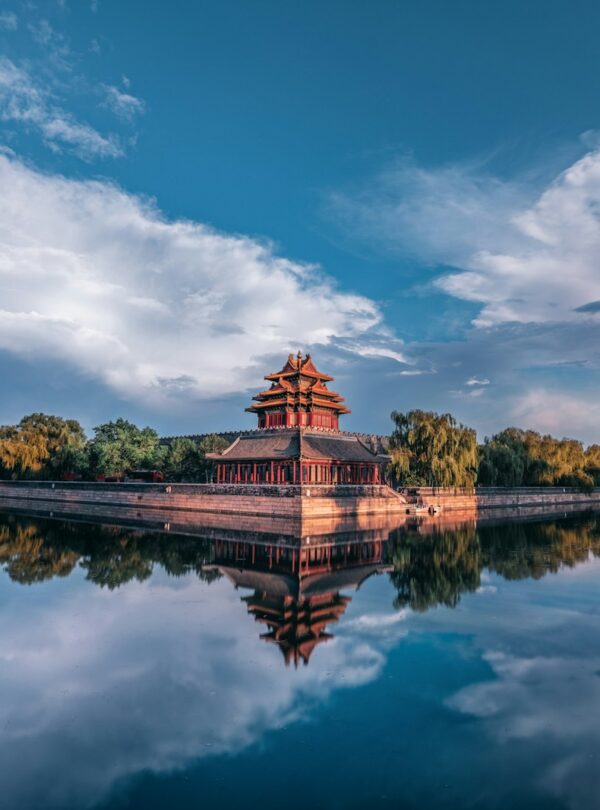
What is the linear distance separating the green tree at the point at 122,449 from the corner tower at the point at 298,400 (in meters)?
9.69

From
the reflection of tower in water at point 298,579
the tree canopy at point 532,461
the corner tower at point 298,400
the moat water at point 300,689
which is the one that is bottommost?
the moat water at point 300,689

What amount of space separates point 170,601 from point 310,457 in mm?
19120

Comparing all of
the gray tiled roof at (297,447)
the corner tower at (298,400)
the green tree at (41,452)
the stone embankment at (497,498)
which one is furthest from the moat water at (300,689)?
the green tree at (41,452)

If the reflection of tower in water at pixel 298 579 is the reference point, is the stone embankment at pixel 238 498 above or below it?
above

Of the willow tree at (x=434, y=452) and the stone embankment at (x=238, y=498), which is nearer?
the stone embankment at (x=238, y=498)

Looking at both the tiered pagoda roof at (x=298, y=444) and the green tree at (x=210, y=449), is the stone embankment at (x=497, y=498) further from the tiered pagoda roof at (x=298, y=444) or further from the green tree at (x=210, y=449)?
the green tree at (x=210, y=449)

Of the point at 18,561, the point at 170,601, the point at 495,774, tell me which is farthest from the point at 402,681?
the point at 18,561

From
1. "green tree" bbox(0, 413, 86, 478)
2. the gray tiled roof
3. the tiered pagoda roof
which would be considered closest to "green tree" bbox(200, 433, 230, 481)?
the tiered pagoda roof

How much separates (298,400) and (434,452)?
1052 centimetres

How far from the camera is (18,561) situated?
69.4 feet

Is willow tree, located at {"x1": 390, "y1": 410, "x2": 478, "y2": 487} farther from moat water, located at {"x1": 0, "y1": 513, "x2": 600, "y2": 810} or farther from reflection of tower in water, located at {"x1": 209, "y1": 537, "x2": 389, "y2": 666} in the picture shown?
moat water, located at {"x1": 0, "y1": 513, "x2": 600, "y2": 810}

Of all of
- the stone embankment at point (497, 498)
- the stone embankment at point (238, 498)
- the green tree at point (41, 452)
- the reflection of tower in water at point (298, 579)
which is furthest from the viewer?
the green tree at point (41, 452)

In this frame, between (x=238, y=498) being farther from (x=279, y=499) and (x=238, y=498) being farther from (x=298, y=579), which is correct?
(x=298, y=579)

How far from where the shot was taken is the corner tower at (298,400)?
4191 cm
